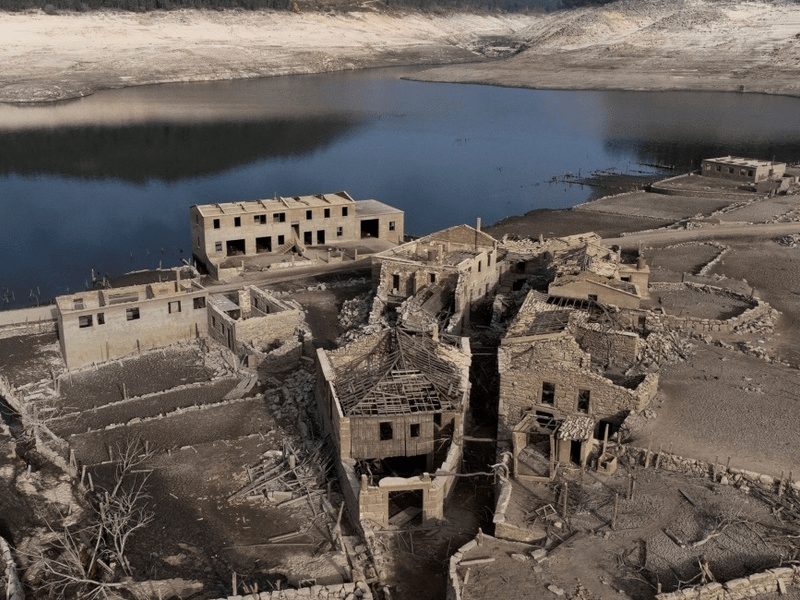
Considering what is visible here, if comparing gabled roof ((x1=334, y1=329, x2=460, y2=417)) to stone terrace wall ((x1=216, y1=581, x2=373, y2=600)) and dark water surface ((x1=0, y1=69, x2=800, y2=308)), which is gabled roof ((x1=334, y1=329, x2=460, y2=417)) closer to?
stone terrace wall ((x1=216, y1=581, x2=373, y2=600))

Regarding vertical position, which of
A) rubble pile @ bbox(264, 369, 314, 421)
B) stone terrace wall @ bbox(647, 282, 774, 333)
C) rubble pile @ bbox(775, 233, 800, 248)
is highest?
stone terrace wall @ bbox(647, 282, 774, 333)

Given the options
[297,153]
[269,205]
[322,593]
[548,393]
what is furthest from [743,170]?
[322,593]

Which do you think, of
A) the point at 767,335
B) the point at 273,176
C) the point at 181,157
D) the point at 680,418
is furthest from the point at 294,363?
the point at 181,157

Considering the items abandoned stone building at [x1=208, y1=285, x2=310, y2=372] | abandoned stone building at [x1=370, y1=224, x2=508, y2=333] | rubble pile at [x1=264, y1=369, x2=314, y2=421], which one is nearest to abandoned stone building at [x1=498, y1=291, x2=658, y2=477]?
abandoned stone building at [x1=370, y1=224, x2=508, y2=333]

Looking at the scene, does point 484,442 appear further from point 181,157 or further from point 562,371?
point 181,157

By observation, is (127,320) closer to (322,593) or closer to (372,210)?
(322,593)
